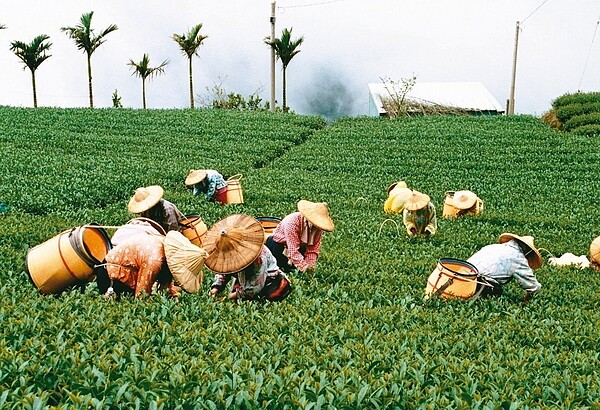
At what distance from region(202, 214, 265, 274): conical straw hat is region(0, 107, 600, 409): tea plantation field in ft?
1.20

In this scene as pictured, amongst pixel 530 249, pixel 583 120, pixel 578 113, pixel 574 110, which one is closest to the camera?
pixel 530 249

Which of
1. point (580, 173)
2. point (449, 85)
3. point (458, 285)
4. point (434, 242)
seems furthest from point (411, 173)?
point (449, 85)

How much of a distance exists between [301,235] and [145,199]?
73.3 inches

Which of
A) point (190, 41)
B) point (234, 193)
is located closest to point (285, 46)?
point (190, 41)

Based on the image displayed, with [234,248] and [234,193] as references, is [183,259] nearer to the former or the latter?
[234,248]

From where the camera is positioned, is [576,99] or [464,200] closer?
[464,200]

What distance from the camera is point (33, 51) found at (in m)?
35.7

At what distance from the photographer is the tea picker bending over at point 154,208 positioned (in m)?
7.39

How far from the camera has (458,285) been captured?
689 centimetres

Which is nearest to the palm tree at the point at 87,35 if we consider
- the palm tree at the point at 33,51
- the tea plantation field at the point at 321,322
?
the palm tree at the point at 33,51

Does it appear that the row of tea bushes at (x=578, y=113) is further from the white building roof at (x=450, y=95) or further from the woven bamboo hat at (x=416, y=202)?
the woven bamboo hat at (x=416, y=202)

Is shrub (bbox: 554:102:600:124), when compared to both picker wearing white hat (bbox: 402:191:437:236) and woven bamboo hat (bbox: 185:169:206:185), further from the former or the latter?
woven bamboo hat (bbox: 185:169:206:185)

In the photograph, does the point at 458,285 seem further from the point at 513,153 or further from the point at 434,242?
the point at 513,153

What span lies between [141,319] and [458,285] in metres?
3.39
